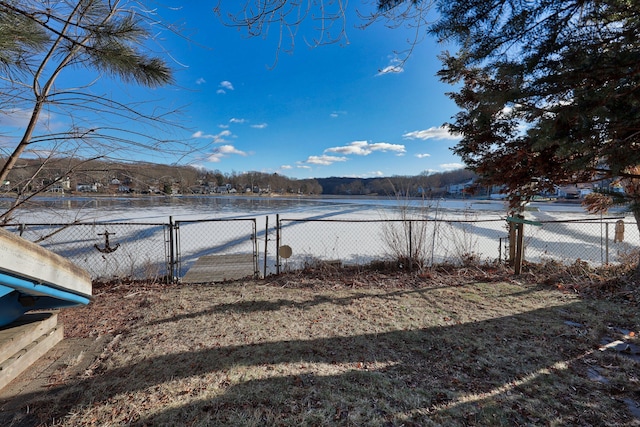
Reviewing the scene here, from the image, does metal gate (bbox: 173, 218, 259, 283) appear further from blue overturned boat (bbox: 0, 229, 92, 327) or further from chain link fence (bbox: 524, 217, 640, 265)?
Answer: chain link fence (bbox: 524, 217, 640, 265)

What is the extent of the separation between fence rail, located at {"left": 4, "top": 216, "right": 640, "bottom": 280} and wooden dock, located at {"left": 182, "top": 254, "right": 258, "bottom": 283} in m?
0.23

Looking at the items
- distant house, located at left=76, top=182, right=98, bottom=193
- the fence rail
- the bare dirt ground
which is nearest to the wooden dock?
the fence rail

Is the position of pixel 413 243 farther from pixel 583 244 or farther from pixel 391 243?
pixel 583 244

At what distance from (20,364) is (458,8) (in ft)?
15.1

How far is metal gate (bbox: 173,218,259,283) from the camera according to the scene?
5.57 meters

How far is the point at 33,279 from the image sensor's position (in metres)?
1.60

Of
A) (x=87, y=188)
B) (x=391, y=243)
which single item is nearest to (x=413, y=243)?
(x=391, y=243)

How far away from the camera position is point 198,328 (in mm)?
3148

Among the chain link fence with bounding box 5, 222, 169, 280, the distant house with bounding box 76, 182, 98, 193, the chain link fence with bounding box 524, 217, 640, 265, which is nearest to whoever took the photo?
the distant house with bounding box 76, 182, 98, 193

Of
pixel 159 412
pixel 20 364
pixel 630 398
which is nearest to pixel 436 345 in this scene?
pixel 630 398

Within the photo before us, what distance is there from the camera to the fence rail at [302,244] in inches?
218

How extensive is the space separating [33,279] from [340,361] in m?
2.35

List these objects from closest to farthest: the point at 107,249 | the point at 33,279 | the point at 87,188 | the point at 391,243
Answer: the point at 33,279 < the point at 87,188 < the point at 107,249 < the point at 391,243

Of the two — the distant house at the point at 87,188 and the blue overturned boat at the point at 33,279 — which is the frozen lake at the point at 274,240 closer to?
the distant house at the point at 87,188
